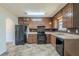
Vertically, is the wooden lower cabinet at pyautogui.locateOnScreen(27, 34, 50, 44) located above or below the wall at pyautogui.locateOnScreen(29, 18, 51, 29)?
below

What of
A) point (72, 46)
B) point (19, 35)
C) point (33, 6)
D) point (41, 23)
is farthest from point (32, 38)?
point (72, 46)

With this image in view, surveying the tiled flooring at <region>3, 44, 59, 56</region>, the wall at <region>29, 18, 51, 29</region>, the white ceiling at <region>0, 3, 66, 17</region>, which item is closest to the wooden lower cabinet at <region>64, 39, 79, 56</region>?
the tiled flooring at <region>3, 44, 59, 56</region>

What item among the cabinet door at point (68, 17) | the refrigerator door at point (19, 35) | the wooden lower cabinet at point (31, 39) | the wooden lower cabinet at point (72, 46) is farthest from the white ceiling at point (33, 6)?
the wooden lower cabinet at point (31, 39)

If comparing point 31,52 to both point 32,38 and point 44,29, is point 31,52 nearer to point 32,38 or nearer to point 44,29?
point 32,38

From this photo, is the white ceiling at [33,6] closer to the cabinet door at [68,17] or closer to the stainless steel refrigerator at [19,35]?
the cabinet door at [68,17]

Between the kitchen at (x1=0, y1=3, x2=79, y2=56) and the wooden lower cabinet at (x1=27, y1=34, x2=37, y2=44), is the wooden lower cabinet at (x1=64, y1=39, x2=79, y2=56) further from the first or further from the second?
the wooden lower cabinet at (x1=27, y1=34, x2=37, y2=44)

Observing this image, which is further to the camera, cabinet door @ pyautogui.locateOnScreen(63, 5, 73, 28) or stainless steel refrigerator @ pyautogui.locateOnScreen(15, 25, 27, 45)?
stainless steel refrigerator @ pyautogui.locateOnScreen(15, 25, 27, 45)

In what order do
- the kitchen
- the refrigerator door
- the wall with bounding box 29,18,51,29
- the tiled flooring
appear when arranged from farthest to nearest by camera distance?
the wall with bounding box 29,18,51,29 < the refrigerator door < the kitchen < the tiled flooring

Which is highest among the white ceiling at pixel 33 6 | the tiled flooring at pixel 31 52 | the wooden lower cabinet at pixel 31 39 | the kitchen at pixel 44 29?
the white ceiling at pixel 33 6

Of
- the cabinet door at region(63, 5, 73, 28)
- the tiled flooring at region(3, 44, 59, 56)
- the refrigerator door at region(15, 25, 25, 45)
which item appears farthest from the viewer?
the refrigerator door at region(15, 25, 25, 45)

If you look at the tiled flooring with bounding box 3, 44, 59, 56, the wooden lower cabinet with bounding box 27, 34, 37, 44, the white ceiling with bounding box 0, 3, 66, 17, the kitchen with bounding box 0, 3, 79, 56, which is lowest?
the tiled flooring with bounding box 3, 44, 59, 56

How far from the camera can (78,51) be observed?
3.37 meters

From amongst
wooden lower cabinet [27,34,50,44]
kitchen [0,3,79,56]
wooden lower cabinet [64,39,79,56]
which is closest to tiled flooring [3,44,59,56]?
kitchen [0,3,79,56]

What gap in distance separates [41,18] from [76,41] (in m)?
5.68
